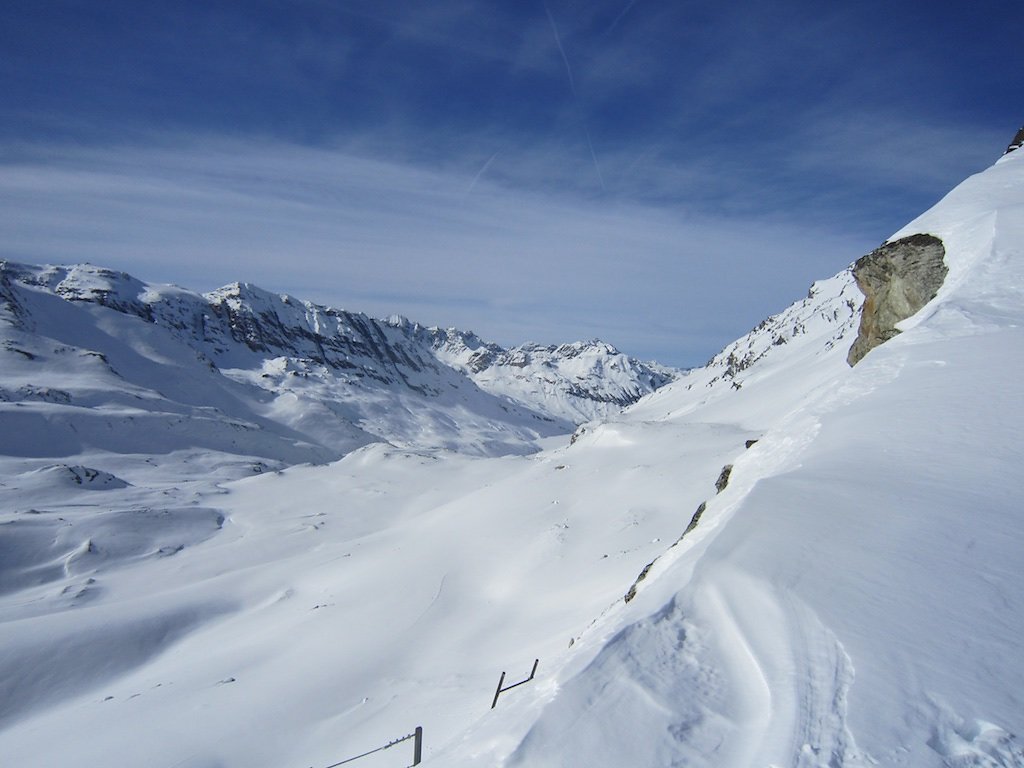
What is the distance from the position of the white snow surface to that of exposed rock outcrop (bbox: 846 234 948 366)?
0.84 meters

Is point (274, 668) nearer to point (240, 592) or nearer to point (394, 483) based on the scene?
point (240, 592)

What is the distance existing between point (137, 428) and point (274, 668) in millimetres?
94085

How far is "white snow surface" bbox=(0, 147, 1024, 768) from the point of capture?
5055 millimetres

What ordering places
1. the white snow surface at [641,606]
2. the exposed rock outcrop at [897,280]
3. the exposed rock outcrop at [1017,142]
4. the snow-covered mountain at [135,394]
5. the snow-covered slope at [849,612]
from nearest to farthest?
the snow-covered slope at [849,612]
the white snow surface at [641,606]
the exposed rock outcrop at [897,280]
the exposed rock outcrop at [1017,142]
the snow-covered mountain at [135,394]

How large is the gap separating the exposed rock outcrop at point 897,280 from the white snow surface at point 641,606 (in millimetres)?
837

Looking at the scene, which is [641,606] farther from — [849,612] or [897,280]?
[897,280]

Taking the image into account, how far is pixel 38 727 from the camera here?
1938 cm

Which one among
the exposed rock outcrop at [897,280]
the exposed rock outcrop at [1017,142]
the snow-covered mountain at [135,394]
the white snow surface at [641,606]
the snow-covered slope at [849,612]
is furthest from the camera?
the snow-covered mountain at [135,394]

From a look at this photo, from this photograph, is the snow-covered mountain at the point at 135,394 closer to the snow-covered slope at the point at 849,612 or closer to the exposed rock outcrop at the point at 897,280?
the exposed rock outcrop at the point at 897,280

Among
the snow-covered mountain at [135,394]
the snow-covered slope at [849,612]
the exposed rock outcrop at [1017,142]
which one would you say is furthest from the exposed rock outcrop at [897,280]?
the snow-covered mountain at [135,394]

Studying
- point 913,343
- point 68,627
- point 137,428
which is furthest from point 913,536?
point 137,428

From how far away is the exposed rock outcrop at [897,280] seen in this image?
1734 cm

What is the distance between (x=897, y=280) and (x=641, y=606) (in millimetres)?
17084

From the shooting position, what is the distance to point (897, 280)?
1852 cm
